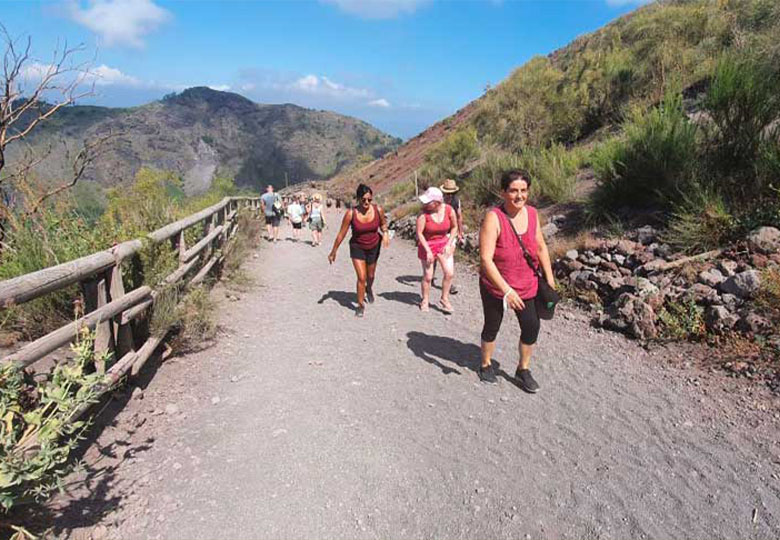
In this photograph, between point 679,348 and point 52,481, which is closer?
point 52,481

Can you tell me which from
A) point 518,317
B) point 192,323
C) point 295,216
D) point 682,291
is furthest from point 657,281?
point 295,216

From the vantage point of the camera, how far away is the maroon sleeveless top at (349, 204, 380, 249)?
5828 millimetres

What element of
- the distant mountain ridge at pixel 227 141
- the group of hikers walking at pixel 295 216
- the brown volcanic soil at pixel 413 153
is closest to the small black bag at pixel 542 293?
the group of hikers walking at pixel 295 216

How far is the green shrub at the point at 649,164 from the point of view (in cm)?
655

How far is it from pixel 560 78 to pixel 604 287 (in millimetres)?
16215

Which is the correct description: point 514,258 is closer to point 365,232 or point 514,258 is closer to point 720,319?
point 720,319

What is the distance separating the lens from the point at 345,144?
17500cm

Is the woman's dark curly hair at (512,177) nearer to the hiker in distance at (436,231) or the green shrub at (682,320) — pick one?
the hiker in distance at (436,231)

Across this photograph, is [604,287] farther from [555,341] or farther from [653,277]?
[555,341]

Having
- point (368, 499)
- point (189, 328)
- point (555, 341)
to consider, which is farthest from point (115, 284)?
point (555, 341)

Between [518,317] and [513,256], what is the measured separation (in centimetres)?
52

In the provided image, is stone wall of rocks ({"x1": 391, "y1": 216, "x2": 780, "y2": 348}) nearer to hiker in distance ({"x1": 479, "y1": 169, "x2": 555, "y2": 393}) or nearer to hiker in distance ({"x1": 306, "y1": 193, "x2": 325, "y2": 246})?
hiker in distance ({"x1": 479, "y1": 169, "x2": 555, "y2": 393})

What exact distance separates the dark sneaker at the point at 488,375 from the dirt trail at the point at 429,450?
0.10m

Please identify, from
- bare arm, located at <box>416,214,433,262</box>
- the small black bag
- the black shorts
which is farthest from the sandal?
the small black bag
